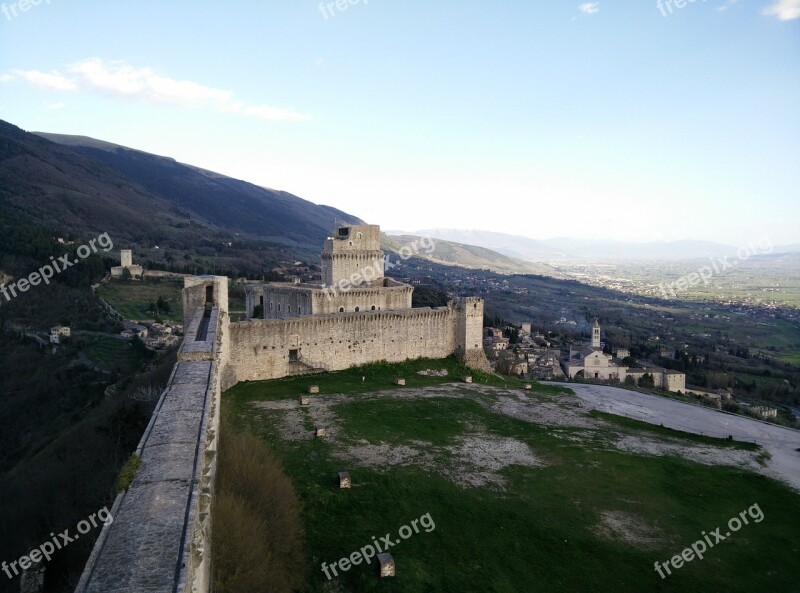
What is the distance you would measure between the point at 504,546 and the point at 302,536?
5.53 m

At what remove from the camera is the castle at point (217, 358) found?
831cm

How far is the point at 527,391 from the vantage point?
35406mm

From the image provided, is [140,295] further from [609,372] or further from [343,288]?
[609,372]

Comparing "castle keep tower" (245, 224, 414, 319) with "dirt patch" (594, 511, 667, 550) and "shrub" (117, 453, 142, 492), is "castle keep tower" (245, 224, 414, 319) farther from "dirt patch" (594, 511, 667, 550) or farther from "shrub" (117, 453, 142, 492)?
"shrub" (117, 453, 142, 492)

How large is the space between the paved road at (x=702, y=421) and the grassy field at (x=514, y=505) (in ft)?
7.28

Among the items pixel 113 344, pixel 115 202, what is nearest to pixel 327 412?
pixel 113 344

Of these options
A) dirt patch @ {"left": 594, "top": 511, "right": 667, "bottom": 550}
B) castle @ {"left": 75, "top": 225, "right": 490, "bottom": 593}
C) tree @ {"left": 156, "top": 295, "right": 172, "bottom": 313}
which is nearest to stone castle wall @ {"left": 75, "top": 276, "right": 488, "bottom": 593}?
castle @ {"left": 75, "top": 225, "right": 490, "bottom": 593}

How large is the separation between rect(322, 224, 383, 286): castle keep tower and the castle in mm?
82

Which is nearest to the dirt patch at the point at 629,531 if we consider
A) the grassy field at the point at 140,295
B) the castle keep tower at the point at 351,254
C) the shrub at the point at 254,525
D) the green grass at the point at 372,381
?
the shrub at the point at 254,525

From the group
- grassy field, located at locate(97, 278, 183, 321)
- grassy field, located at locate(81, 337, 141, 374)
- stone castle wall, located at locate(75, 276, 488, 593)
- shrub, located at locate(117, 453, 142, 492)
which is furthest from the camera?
grassy field, located at locate(97, 278, 183, 321)

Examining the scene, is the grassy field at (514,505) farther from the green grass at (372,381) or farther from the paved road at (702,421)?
the paved road at (702,421)

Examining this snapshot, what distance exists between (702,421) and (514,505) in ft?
76.6

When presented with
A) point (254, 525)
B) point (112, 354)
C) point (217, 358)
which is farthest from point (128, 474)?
point (112, 354)

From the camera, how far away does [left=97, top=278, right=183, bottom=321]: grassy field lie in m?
66.1
